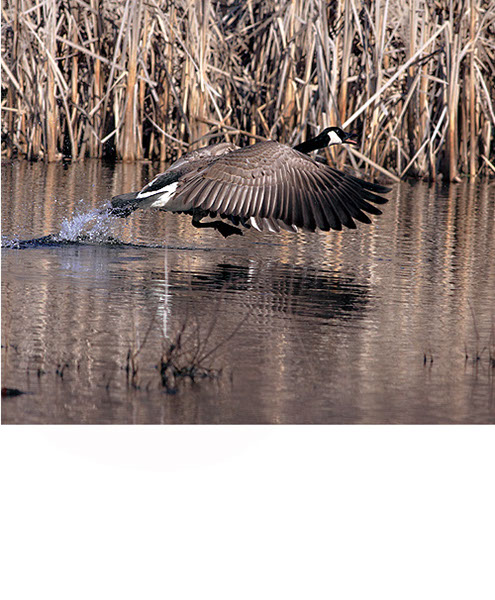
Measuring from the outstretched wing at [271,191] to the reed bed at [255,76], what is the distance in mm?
6621

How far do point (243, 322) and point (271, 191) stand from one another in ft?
5.26

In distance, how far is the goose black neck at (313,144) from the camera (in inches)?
335

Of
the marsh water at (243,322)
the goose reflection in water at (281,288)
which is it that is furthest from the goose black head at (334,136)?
the goose reflection in water at (281,288)

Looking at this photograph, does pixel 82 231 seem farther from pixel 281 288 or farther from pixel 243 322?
pixel 243 322

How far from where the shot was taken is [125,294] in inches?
259

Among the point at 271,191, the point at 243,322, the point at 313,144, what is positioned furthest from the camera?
the point at 313,144

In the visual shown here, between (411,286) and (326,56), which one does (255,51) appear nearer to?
(326,56)

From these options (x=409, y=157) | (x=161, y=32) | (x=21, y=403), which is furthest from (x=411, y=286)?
(x=161, y=32)

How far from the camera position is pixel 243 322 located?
593 cm

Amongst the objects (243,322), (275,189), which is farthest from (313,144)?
(243,322)

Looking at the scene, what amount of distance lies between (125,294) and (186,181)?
45.7 inches

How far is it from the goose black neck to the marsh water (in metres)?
0.85

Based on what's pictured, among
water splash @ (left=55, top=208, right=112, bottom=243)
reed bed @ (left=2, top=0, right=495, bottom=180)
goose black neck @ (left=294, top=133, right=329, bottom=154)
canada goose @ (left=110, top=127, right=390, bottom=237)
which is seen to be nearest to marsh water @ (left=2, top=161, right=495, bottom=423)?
water splash @ (left=55, top=208, right=112, bottom=243)
